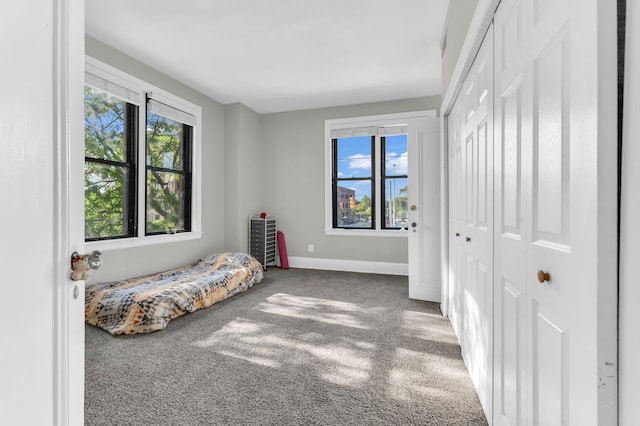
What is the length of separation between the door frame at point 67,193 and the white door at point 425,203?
2951mm

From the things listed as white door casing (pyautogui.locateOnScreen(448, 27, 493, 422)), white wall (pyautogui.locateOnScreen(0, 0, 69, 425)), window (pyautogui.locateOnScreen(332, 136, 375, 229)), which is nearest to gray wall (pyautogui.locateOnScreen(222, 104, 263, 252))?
window (pyautogui.locateOnScreen(332, 136, 375, 229))

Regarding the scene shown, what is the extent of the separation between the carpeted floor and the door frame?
925 millimetres

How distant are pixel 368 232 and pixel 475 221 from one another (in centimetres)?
315

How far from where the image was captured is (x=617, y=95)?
58 cm

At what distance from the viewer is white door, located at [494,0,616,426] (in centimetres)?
60

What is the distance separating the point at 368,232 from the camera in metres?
4.89

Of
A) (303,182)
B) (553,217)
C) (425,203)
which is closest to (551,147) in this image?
(553,217)

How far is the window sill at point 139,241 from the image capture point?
3127 millimetres

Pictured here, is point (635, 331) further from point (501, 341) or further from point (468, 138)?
point (468, 138)

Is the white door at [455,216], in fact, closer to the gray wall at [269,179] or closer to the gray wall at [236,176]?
the gray wall at [269,179]

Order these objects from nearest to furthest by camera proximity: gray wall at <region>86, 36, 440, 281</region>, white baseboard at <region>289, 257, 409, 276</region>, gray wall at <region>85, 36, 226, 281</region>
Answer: gray wall at <region>85, 36, 226, 281</region>, gray wall at <region>86, 36, 440, 281</region>, white baseboard at <region>289, 257, 409, 276</region>

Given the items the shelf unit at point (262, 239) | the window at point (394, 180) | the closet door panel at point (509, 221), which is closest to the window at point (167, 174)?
the shelf unit at point (262, 239)

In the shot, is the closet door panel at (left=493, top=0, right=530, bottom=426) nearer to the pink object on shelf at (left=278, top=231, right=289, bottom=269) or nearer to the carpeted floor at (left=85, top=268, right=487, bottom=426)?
the carpeted floor at (left=85, top=268, right=487, bottom=426)

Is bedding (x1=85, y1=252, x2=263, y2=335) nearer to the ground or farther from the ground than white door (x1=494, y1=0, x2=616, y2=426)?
nearer to the ground
